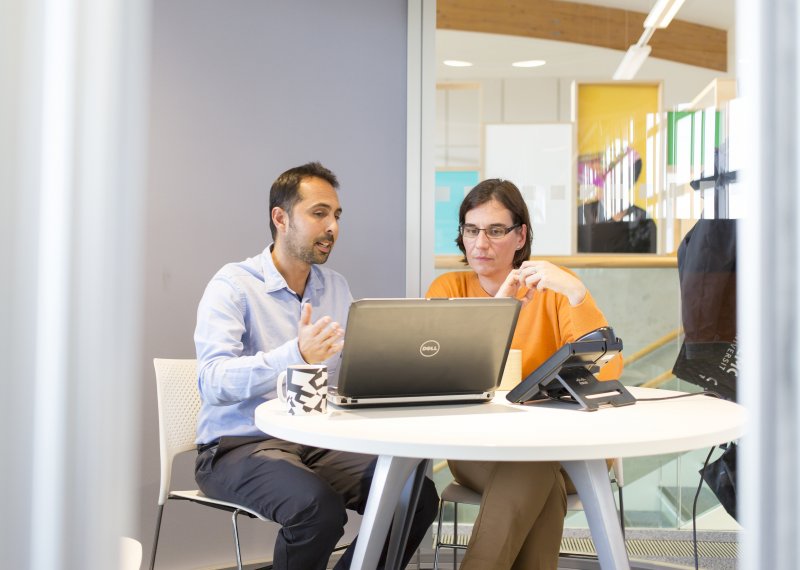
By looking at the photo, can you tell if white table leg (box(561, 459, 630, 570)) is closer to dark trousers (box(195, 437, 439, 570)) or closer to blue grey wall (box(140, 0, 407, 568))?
dark trousers (box(195, 437, 439, 570))

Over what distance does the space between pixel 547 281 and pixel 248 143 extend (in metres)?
1.46

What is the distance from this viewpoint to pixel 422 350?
1791 mm

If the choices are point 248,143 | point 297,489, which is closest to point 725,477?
point 297,489

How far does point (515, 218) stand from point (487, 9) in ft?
3.64

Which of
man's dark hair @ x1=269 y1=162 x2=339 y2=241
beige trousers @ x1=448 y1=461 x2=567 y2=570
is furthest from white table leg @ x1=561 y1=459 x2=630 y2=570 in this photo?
man's dark hair @ x1=269 y1=162 x2=339 y2=241

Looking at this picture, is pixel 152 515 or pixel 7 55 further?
pixel 152 515

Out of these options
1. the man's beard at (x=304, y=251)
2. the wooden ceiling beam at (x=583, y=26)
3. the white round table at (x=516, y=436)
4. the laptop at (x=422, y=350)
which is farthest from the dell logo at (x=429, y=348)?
the wooden ceiling beam at (x=583, y=26)

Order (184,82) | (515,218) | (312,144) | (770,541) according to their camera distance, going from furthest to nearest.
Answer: (312,144) < (184,82) < (515,218) < (770,541)

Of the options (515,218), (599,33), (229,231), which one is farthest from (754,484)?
(599,33)

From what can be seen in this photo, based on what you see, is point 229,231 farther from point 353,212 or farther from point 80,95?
point 80,95

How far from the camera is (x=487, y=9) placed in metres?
3.51

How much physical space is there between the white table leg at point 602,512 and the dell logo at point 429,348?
1.34ft

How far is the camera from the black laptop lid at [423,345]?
5.66ft

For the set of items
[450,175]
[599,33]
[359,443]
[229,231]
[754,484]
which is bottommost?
[359,443]
